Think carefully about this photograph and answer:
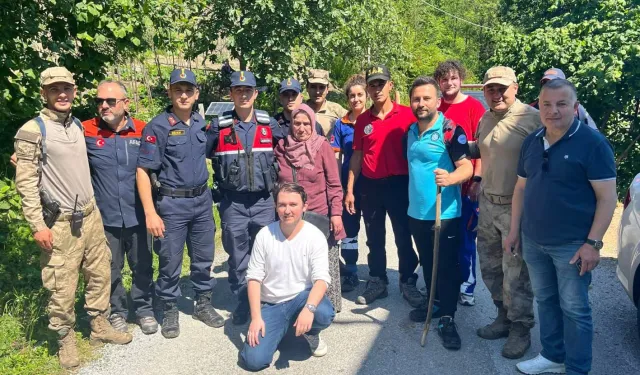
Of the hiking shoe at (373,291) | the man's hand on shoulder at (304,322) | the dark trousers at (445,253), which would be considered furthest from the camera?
the hiking shoe at (373,291)

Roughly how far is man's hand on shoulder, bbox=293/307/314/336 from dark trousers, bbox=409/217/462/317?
3.33 feet

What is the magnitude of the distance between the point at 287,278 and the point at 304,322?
1.22ft

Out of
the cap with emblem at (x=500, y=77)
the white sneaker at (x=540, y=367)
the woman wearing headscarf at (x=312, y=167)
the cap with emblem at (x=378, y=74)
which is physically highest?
the cap with emblem at (x=378, y=74)

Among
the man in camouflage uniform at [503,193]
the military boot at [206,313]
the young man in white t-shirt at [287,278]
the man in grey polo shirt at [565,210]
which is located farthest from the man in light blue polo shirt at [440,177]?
the military boot at [206,313]

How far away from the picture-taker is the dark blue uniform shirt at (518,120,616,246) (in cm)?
289

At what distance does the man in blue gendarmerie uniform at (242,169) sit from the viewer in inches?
163

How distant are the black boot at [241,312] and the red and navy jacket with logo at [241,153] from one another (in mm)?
916

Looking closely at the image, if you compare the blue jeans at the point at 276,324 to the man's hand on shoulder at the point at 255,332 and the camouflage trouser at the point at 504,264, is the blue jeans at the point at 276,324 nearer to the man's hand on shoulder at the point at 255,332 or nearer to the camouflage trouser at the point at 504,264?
the man's hand on shoulder at the point at 255,332

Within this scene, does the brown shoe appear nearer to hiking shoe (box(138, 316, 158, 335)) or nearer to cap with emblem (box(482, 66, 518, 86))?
cap with emblem (box(482, 66, 518, 86))

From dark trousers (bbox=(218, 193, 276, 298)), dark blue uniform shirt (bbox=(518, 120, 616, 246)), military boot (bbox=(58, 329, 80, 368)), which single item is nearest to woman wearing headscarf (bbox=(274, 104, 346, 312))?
dark trousers (bbox=(218, 193, 276, 298))

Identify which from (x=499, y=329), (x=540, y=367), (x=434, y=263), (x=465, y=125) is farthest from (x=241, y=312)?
(x=465, y=125)

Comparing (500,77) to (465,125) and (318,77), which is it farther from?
(318,77)

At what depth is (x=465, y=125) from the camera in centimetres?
434

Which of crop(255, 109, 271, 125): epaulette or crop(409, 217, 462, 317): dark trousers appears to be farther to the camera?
crop(255, 109, 271, 125): epaulette
